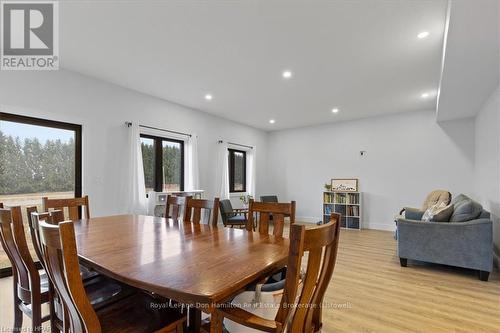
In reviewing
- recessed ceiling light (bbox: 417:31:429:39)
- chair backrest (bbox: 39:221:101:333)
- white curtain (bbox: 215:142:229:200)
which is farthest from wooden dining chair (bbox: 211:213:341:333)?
white curtain (bbox: 215:142:229:200)

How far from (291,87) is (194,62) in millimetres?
1581

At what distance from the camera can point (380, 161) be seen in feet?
19.0

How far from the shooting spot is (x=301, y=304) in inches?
37.1

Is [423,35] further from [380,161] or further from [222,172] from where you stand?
[222,172]

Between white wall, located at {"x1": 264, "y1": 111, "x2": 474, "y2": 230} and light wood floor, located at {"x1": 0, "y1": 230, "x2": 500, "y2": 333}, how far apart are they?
7.87ft

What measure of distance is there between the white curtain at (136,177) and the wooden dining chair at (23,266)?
8.06ft

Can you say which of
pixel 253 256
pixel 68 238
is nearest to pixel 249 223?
pixel 253 256

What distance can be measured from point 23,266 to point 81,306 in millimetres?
864

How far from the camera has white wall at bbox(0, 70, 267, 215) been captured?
3059 millimetres

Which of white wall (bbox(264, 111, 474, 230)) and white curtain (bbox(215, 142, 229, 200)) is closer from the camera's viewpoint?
white wall (bbox(264, 111, 474, 230))

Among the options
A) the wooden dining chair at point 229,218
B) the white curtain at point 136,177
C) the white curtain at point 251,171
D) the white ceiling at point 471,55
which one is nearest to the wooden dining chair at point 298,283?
the white ceiling at point 471,55

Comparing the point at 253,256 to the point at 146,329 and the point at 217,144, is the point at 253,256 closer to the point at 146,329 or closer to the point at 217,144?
the point at 146,329

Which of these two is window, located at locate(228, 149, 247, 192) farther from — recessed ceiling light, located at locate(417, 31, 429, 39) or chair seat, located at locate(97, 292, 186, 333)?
chair seat, located at locate(97, 292, 186, 333)

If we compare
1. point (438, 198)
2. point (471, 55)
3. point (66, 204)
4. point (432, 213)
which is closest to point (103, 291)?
point (66, 204)
